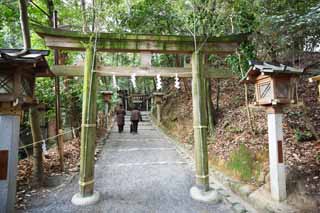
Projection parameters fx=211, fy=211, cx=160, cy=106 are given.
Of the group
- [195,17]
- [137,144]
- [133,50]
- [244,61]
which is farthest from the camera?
[137,144]

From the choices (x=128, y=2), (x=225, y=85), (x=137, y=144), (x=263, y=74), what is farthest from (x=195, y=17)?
(x=225, y=85)

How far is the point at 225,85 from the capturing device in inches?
531

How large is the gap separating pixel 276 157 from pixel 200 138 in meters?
1.55

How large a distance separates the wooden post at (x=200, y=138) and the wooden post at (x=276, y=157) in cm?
124

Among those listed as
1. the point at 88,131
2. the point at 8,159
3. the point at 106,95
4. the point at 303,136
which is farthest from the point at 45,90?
the point at 303,136

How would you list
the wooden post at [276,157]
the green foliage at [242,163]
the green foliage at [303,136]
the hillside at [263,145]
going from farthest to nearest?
the green foliage at [303,136] → the green foliage at [242,163] → the hillside at [263,145] → the wooden post at [276,157]

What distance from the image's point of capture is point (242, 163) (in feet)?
18.4

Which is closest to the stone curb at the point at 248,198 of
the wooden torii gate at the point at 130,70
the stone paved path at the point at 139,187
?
the stone paved path at the point at 139,187

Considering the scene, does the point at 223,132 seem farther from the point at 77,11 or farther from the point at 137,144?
the point at 77,11

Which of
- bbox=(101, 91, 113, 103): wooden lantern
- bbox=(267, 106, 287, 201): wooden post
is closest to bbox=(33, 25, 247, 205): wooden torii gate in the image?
bbox=(267, 106, 287, 201): wooden post

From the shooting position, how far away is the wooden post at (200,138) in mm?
4738

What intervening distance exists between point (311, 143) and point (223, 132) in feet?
10.8

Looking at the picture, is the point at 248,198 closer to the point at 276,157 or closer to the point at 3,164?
the point at 276,157

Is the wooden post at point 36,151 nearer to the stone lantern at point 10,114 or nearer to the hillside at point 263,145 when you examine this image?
the stone lantern at point 10,114
